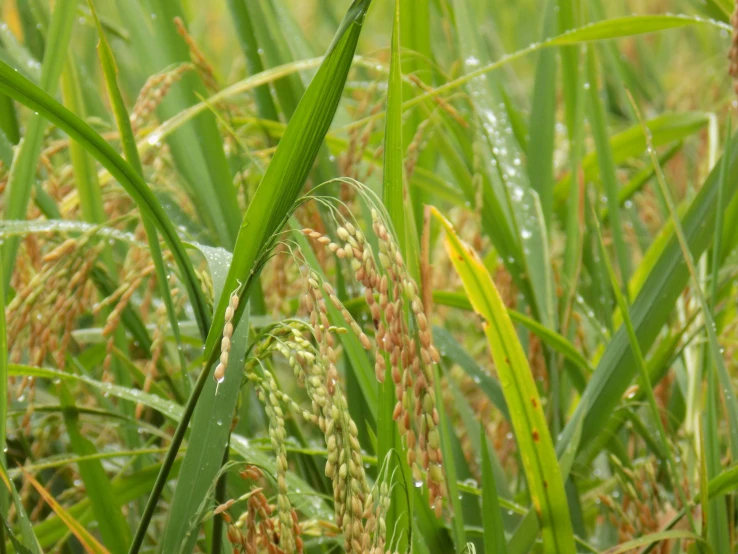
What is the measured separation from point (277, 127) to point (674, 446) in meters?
0.66

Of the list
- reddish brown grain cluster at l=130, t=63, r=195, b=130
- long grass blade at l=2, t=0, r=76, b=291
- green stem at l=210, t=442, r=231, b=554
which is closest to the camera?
green stem at l=210, t=442, r=231, b=554

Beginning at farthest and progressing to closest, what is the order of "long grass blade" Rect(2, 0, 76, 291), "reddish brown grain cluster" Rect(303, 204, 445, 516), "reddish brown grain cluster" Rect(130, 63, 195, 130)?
"reddish brown grain cluster" Rect(130, 63, 195, 130) < "long grass blade" Rect(2, 0, 76, 291) < "reddish brown grain cluster" Rect(303, 204, 445, 516)

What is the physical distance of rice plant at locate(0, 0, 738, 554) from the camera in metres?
0.63

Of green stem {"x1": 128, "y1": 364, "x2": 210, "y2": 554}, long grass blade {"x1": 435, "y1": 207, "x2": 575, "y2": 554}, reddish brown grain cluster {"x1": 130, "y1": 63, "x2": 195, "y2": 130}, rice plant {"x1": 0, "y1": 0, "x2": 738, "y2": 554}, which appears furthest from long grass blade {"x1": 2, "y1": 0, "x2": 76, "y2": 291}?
long grass blade {"x1": 435, "y1": 207, "x2": 575, "y2": 554}

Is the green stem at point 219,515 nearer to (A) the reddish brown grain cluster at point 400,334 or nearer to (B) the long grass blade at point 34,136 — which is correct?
(A) the reddish brown grain cluster at point 400,334

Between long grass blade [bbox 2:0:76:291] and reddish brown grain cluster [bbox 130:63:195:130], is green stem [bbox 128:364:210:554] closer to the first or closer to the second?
long grass blade [bbox 2:0:76:291]

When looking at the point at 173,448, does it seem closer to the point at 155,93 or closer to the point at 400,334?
the point at 400,334

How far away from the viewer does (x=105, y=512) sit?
0.85m

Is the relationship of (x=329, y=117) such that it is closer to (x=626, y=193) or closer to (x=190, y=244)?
(x=190, y=244)

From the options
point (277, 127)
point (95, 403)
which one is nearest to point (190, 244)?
point (277, 127)

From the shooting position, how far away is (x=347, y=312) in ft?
1.93

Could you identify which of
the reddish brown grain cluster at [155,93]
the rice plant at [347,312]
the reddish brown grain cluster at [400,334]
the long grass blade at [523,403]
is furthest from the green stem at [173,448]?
the reddish brown grain cluster at [155,93]

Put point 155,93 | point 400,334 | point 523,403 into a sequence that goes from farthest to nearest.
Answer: point 155,93 → point 523,403 → point 400,334

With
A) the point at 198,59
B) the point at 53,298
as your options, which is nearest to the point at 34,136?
the point at 53,298
